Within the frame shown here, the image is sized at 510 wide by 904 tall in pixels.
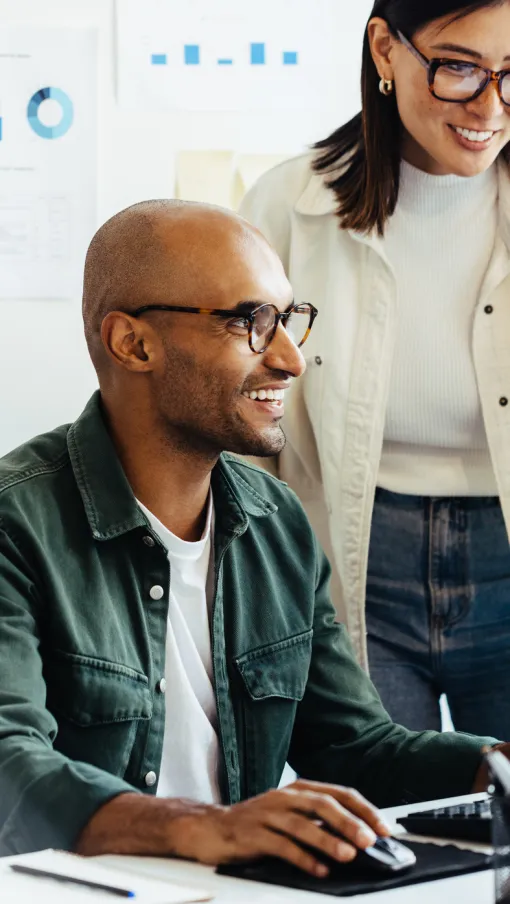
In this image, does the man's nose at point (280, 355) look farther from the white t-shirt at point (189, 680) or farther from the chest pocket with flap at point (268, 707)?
the chest pocket with flap at point (268, 707)

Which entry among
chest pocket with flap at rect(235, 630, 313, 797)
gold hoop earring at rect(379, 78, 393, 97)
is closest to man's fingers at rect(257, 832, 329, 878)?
chest pocket with flap at rect(235, 630, 313, 797)

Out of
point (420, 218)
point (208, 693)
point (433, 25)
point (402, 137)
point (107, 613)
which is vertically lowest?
point (208, 693)

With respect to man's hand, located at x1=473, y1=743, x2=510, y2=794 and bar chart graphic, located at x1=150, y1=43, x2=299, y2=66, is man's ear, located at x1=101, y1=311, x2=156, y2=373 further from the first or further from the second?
bar chart graphic, located at x1=150, y1=43, x2=299, y2=66

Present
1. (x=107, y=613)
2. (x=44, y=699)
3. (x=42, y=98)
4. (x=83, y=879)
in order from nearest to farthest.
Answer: (x=83, y=879)
(x=44, y=699)
(x=107, y=613)
(x=42, y=98)

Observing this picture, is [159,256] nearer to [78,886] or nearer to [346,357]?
[346,357]

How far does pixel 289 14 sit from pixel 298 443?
107cm

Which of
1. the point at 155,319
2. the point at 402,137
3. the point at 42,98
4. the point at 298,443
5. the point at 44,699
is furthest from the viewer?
the point at 42,98

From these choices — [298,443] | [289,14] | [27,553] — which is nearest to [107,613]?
[27,553]

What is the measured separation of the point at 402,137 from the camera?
185 cm

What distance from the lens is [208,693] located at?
4.77 ft

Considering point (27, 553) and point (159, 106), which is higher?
point (159, 106)

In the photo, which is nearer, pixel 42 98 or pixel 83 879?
pixel 83 879

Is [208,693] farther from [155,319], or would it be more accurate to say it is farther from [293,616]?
[155,319]

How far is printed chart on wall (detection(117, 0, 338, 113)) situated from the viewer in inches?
99.7
